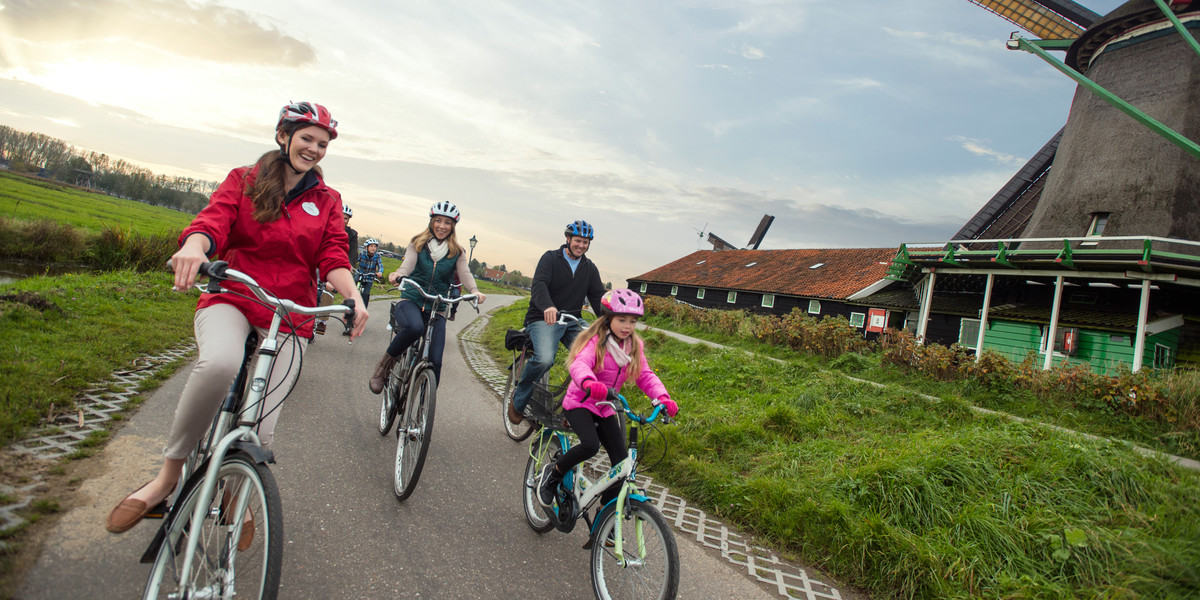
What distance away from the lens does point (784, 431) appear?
6680 mm

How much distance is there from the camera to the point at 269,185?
273 cm

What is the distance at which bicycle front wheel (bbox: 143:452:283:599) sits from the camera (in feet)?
7.19

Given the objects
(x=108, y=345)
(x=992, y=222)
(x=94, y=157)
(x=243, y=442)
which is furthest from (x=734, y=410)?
(x=94, y=157)

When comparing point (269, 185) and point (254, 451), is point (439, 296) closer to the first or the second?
point (269, 185)

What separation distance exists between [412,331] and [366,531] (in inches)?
80.6

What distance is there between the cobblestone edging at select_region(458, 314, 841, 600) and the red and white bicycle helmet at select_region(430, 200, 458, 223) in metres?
2.93

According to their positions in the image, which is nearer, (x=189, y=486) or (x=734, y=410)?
(x=189, y=486)

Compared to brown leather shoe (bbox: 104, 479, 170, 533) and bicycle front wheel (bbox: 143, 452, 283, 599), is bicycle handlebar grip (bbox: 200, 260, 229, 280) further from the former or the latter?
brown leather shoe (bbox: 104, 479, 170, 533)

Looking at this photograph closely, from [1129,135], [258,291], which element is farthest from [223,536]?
[1129,135]

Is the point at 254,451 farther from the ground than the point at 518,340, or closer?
closer

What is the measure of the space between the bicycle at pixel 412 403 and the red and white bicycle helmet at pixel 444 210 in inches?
30.6

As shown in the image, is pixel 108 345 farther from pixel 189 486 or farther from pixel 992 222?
pixel 992 222

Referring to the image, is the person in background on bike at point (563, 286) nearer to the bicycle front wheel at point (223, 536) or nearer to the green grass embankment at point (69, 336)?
the bicycle front wheel at point (223, 536)

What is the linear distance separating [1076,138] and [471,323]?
21491mm
